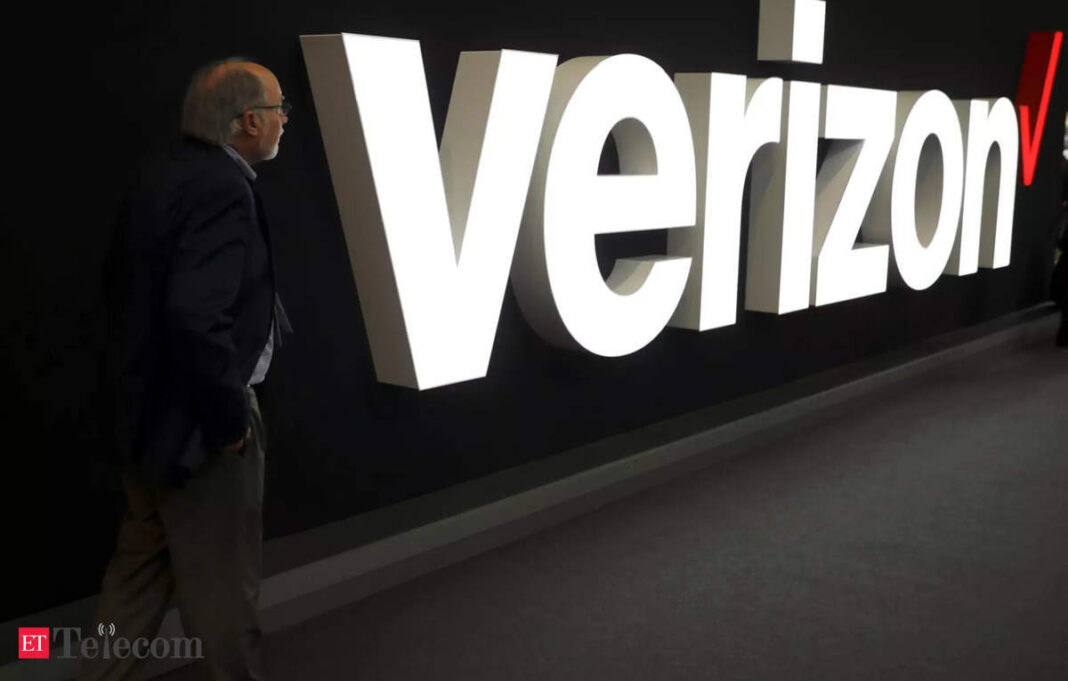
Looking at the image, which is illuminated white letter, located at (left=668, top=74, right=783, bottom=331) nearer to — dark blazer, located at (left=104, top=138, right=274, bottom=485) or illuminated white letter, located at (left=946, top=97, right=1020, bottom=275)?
illuminated white letter, located at (left=946, top=97, right=1020, bottom=275)

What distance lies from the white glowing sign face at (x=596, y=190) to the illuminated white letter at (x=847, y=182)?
0.4 inches

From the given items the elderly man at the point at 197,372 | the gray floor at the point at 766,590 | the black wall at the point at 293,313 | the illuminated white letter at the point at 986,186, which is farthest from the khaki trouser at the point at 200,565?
the illuminated white letter at the point at 986,186

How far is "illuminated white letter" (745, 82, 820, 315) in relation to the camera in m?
4.93

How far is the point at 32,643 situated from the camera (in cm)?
266

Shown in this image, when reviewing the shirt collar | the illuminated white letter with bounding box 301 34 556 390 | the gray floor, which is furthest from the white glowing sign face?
the shirt collar

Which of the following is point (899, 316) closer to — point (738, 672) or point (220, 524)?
point (738, 672)

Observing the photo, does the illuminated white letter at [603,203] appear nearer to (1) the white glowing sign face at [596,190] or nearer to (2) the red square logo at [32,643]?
(1) the white glowing sign face at [596,190]

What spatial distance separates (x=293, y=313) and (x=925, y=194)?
443cm

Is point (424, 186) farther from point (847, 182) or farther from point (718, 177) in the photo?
point (847, 182)

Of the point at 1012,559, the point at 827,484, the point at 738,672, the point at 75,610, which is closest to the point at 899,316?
the point at 827,484

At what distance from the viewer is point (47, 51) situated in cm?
251

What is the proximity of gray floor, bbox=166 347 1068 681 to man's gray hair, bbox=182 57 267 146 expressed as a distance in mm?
1433

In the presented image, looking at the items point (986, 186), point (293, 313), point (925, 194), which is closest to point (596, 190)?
point (293, 313)

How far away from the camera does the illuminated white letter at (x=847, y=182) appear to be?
17.3 feet
